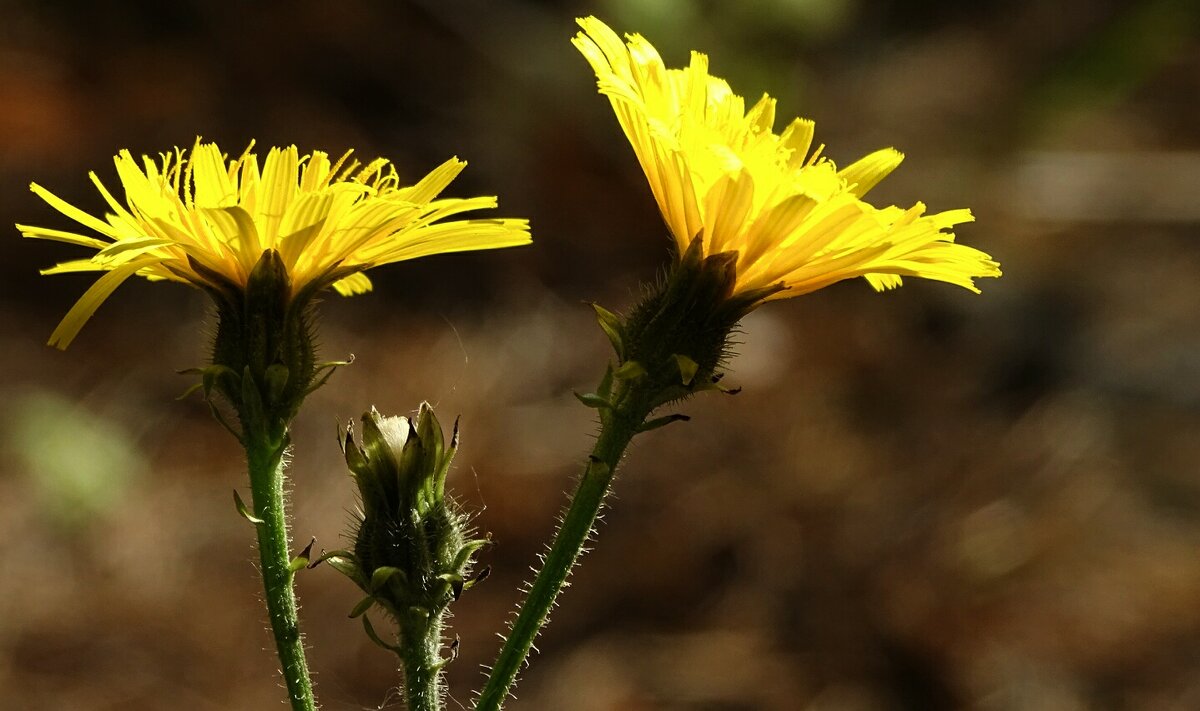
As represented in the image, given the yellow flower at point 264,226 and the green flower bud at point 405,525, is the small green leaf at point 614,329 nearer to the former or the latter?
the yellow flower at point 264,226

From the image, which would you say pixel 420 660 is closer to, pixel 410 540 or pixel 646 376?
pixel 410 540

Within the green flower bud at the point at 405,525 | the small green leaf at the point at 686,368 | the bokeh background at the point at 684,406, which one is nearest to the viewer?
the small green leaf at the point at 686,368

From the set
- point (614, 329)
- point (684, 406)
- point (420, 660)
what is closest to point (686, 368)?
A: point (614, 329)

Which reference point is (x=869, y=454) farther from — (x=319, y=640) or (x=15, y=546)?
(x=15, y=546)

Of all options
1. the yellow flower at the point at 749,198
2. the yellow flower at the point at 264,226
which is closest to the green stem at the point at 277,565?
the yellow flower at the point at 264,226

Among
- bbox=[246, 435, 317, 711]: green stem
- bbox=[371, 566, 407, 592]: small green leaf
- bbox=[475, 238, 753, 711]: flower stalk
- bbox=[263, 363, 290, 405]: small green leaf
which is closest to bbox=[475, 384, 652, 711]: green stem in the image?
bbox=[475, 238, 753, 711]: flower stalk
